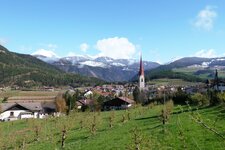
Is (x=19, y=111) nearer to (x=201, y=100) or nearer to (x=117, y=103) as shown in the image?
(x=117, y=103)

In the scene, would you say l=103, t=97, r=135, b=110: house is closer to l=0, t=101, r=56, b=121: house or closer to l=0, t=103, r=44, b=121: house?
l=0, t=101, r=56, b=121: house

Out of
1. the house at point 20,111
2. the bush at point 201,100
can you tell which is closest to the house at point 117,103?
the house at point 20,111

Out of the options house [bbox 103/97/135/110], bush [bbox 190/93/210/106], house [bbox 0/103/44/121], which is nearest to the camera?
bush [bbox 190/93/210/106]

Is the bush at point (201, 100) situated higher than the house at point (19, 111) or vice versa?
the bush at point (201, 100)

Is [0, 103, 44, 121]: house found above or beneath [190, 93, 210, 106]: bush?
beneath

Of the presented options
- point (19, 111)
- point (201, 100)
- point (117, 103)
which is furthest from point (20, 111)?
point (201, 100)

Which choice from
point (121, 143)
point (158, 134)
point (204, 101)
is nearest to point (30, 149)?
point (121, 143)

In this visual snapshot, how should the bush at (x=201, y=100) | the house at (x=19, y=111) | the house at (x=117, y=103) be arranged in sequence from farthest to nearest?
the house at (x=117, y=103), the house at (x=19, y=111), the bush at (x=201, y=100)

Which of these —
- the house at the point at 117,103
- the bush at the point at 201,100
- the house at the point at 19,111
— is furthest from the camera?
the house at the point at 117,103

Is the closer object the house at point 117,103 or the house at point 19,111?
the house at point 19,111

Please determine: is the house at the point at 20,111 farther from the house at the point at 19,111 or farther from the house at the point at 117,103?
the house at the point at 117,103

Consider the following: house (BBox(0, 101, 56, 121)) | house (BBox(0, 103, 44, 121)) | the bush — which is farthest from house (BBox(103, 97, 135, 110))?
the bush

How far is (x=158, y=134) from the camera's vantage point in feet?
93.8

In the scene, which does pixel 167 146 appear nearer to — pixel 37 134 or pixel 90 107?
pixel 37 134
